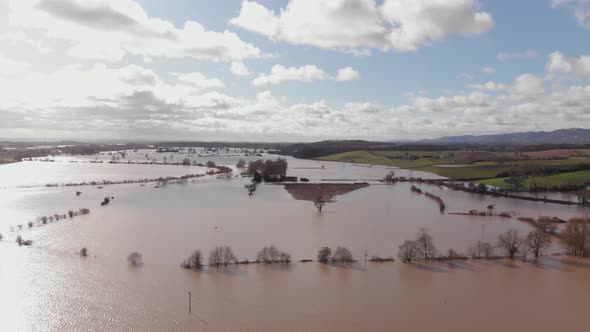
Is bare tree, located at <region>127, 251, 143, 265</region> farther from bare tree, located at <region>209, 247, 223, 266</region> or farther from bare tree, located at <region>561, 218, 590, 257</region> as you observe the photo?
bare tree, located at <region>561, 218, 590, 257</region>

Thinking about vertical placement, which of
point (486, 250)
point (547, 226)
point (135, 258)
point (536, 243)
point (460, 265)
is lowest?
point (460, 265)

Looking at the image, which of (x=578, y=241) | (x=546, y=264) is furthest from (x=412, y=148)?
(x=546, y=264)

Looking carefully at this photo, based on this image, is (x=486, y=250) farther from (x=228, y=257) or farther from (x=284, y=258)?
(x=228, y=257)

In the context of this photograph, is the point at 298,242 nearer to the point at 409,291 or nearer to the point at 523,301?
the point at 409,291

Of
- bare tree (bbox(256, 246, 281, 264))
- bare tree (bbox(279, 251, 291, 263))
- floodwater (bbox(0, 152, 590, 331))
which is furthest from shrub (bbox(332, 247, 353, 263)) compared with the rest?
bare tree (bbox(256, 246, 281, 264))

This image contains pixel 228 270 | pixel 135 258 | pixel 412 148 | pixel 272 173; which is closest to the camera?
pixel 228 270

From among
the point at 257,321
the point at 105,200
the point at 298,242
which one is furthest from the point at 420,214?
the point at 105,200

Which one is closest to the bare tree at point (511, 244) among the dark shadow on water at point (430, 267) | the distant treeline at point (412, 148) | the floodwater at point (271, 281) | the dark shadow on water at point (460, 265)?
the floodwater at point (271, 281)
